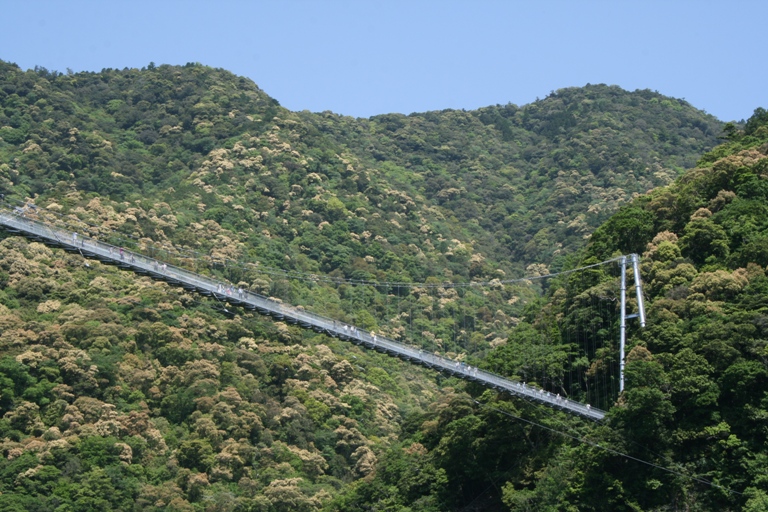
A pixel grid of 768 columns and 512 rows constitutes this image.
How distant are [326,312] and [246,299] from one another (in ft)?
102

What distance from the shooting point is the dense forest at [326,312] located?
38562mm

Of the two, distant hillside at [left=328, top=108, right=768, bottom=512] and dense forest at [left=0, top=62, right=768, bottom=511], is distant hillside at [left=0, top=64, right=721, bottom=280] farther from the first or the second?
distant hillside at [left=328, top=108, right=768, bottom=512]

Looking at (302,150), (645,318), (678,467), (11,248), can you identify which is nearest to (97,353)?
(11,248)

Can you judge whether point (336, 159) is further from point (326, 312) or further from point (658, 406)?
point (658, 406)

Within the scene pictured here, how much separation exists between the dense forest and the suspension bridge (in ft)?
2.79

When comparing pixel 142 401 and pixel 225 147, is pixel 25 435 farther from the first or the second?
pixel 225 147

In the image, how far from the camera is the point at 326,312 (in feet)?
225

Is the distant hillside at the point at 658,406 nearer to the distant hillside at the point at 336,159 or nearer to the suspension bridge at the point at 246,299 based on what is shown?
the suspension bridge at the point at 246,299

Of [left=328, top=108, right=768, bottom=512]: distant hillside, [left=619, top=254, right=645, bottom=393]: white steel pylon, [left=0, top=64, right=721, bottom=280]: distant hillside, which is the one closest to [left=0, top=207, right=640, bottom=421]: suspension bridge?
[left=619, top=254, right=645, bottom=393]: white steel pylon

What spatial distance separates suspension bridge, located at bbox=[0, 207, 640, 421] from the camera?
32906mm

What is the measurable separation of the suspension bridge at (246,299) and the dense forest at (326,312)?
2.79ft

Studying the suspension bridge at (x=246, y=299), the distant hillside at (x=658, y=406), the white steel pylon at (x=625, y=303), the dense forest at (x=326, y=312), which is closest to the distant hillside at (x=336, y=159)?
the dense forest at (x=326, y=312)

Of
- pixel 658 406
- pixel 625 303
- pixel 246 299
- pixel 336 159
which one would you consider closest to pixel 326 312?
pixel 336 159

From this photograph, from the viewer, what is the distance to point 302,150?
89938 millimetres
